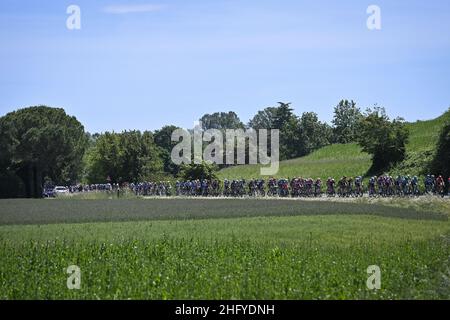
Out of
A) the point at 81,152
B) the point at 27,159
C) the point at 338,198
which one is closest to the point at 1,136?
the point at 27,159

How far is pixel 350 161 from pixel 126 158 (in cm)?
3650

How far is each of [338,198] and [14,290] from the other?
4217 cm

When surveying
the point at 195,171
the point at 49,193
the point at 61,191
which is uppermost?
the point at 195,171

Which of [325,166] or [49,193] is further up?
[325,166]

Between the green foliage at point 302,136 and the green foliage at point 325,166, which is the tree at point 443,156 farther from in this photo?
the green foliage at point 302,136

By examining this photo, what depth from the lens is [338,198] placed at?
5641 centimetres

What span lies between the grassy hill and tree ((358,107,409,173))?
1477 millimetres

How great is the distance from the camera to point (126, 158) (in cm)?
10338

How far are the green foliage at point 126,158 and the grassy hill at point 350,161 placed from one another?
11.7 metres

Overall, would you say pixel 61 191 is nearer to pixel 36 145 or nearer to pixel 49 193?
pixel 49 193

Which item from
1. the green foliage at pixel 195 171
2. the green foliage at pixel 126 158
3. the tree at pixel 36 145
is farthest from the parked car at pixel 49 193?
the green foliage at pixel 195 171

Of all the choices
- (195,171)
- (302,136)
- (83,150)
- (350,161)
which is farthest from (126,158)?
(302,136)

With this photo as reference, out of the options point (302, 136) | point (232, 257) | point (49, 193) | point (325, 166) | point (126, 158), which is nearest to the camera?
point (232, 257)

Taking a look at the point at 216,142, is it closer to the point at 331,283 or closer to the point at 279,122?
the point at 279,122
